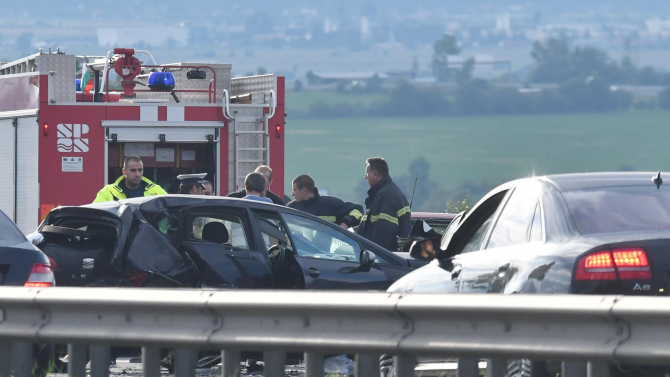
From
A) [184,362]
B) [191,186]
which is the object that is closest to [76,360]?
[184,362]

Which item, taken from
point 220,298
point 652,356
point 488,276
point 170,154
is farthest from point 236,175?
point 652,356

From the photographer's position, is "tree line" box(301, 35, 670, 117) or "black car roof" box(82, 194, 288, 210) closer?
"black car roof" box(82, 194, 288, 210)

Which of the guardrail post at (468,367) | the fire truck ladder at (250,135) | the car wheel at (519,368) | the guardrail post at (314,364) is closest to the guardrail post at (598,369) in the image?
the guardrail post at (468,367)

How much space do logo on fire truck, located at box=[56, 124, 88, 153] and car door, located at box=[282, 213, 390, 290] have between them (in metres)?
6.69

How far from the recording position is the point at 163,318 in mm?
4582

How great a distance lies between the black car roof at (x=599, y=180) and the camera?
5500mm

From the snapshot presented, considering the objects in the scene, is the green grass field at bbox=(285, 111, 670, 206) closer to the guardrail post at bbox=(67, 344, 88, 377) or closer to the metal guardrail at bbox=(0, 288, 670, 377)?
the guardrail post at bbox=(67, 344, 88, 377)

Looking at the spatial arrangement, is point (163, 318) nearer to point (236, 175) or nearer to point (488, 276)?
point (488, 276)

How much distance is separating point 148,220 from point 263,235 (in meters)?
0.90

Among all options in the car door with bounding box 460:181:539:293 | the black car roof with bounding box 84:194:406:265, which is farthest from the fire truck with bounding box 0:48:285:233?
the car door with bounding box 460:181:539:293

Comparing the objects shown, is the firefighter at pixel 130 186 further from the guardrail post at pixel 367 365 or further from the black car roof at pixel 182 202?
the guardrail post at pixel 367 365

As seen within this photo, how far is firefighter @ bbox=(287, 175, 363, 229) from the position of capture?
11781 millimetres

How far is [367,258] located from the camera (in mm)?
8641

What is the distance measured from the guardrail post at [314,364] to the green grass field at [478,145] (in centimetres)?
12510
